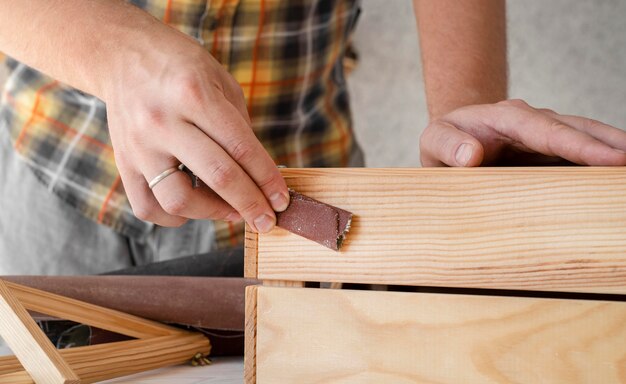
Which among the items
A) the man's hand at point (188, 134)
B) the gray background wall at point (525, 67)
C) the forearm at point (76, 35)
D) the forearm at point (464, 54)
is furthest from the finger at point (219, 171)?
the gray background wall at point (525, 67)

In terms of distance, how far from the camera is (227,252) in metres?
1.13

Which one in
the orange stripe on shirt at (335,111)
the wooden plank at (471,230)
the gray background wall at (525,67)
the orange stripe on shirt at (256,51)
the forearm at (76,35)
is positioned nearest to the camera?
the wooden plank at (471,230)

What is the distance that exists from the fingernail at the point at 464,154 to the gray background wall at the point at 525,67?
1.56 m

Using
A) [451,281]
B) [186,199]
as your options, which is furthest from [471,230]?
[186,199]

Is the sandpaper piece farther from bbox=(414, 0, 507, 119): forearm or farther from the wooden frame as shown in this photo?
bbox=(414, 0, 507, 119): forearm

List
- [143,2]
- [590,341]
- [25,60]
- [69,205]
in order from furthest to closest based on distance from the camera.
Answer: [69,205] → [143,2] → [25,60] → [590,341]

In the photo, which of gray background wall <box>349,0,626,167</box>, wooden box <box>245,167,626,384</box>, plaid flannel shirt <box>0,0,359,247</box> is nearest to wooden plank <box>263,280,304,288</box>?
wooden box <box>245,167,626,384</box>

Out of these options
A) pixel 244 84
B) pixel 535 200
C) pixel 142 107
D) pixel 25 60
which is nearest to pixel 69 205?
pixel 244 84

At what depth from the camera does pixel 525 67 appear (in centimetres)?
231

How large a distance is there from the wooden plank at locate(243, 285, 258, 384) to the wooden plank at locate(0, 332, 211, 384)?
164 mm

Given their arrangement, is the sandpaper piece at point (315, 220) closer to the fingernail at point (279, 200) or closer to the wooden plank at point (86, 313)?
the fingernail at point (279, 200)

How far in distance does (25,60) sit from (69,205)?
1.68 ft

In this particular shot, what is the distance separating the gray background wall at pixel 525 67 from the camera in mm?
2186

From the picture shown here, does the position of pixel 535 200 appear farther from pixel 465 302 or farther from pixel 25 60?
pixel 25 60
